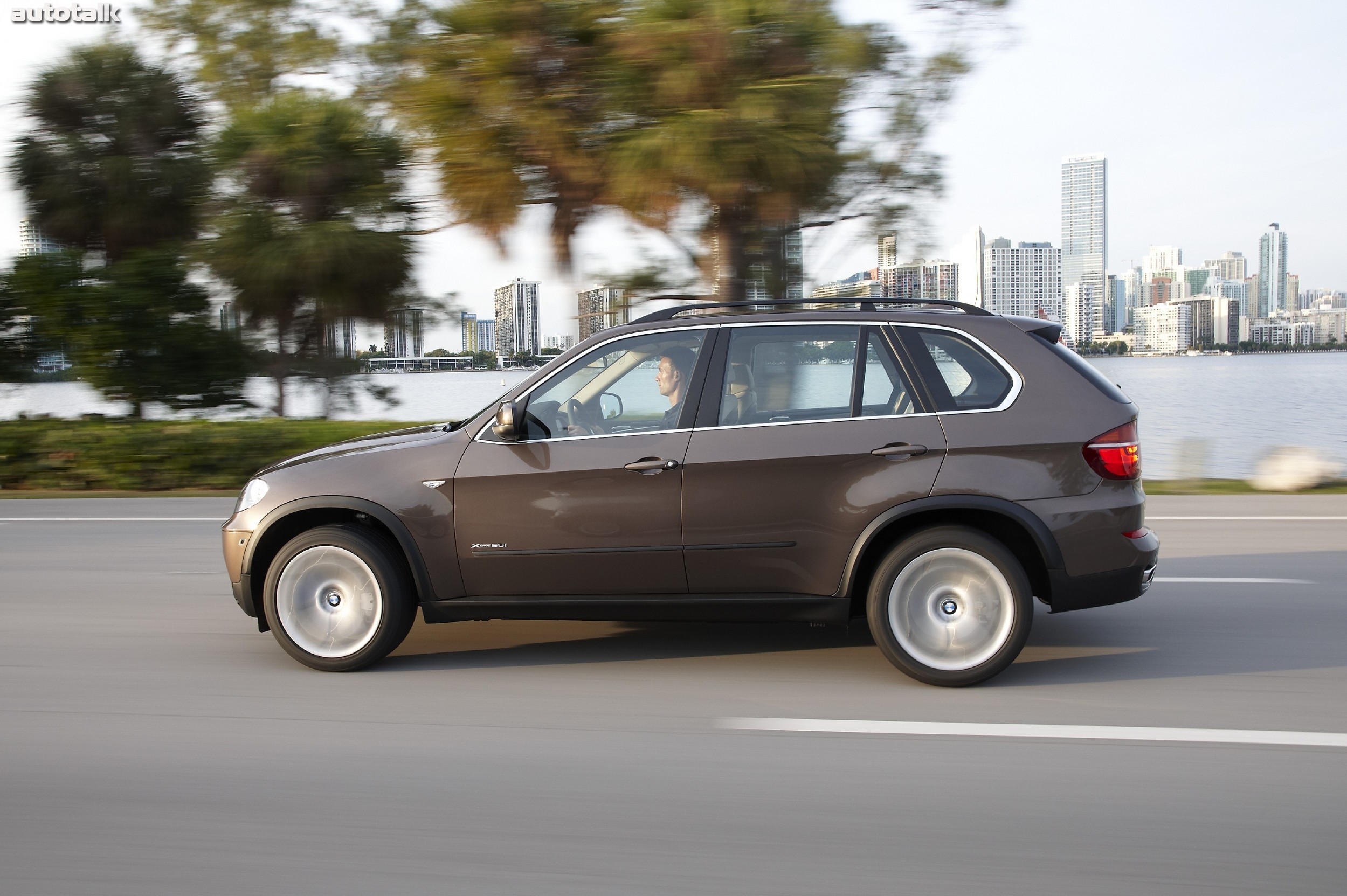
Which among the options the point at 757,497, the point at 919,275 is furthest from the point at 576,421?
the point at 919,275

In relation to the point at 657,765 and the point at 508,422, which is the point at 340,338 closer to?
the point at 508,422

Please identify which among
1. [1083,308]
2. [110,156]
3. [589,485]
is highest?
[110,156]

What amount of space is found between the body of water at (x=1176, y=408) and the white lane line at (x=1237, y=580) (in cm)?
126

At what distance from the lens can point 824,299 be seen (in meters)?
5.20

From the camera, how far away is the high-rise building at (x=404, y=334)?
1602 cm

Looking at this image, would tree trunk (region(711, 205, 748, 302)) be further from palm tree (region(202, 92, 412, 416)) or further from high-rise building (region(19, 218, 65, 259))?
high-rise building (region(19, 218, 65, 259))

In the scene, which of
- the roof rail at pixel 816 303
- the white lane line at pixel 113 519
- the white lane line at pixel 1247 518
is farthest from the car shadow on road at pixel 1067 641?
the white lane line at pixel 113 519

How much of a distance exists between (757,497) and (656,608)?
667 millimetres

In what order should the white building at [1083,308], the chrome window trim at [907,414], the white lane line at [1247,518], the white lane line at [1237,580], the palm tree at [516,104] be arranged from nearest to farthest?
the chrome window trim at [907,414] < the white lane line at [1237,580] < the white lane line at [1247,518] < the palm tree at [516,104] < the white building at [1083,308]

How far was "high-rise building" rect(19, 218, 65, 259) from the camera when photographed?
15.4 meters

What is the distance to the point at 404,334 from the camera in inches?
647

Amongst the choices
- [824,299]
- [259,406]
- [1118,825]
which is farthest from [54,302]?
[1118,825]

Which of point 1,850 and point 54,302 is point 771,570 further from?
point 54,302

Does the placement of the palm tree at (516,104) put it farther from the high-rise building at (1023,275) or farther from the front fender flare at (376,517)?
the front fender flare at (376,517)
